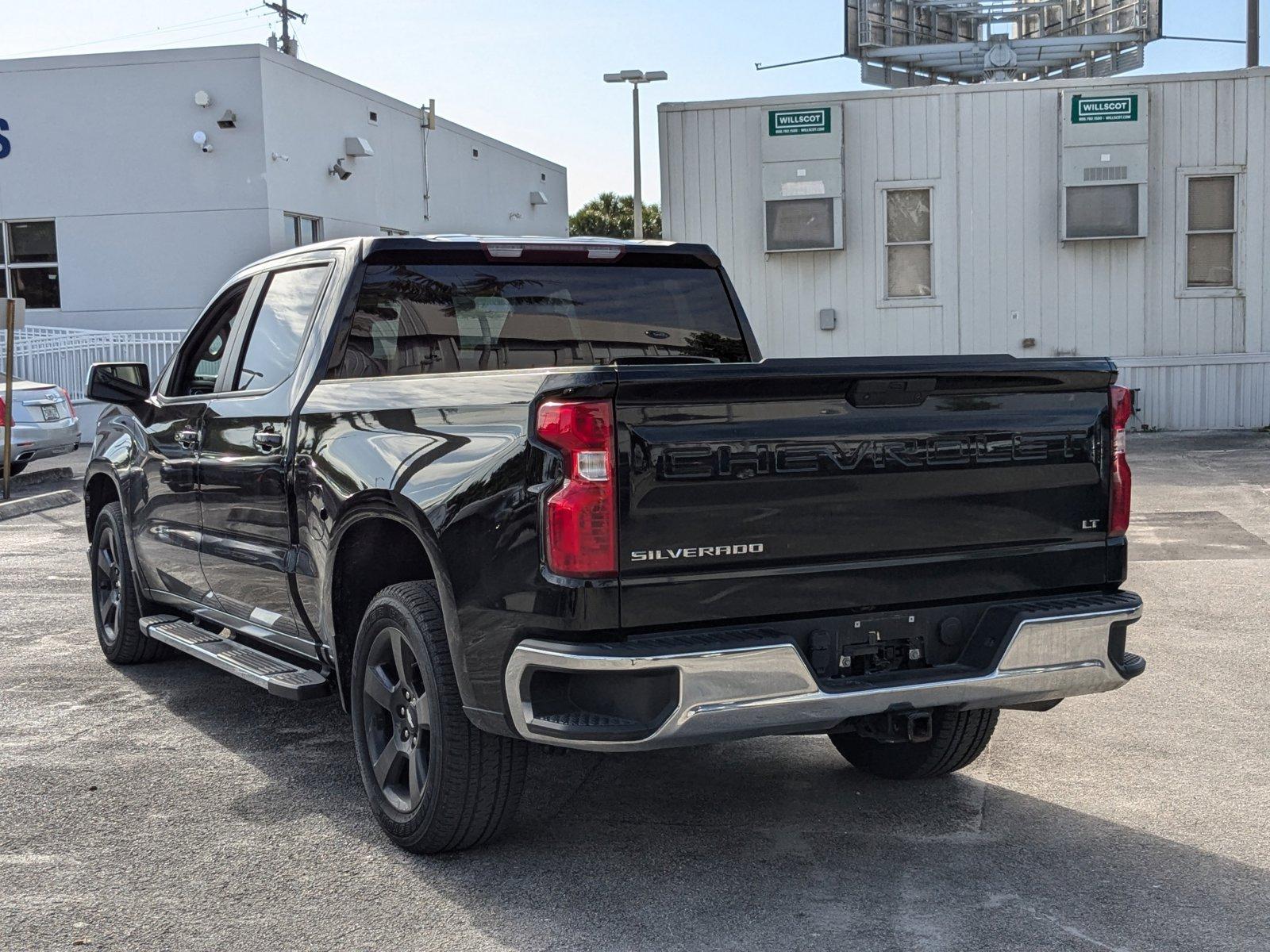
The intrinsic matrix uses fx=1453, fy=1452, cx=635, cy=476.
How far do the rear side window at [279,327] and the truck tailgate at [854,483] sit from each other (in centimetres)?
214

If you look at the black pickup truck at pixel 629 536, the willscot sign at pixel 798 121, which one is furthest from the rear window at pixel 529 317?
the willscot sign at pixel 798 121

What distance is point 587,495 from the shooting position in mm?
3713

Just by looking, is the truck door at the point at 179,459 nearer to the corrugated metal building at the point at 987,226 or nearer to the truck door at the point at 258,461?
the truck door at the point at 258,461

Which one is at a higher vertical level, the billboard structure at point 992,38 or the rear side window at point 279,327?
the billboard structure at point 992,38

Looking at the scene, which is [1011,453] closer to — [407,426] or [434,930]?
[407,426]

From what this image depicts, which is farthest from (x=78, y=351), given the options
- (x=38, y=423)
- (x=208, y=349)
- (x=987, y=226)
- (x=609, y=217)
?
(x=609, y=217)

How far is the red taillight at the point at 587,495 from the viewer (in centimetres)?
371

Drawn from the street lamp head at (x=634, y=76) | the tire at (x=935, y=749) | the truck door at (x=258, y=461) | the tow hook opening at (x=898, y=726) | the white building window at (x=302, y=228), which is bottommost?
the tire at (x=935, y=749)

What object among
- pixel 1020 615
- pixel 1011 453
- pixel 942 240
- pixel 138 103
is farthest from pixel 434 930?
pixel 138 103

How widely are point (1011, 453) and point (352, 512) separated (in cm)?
205

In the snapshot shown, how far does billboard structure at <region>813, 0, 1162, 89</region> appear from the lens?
25484mm

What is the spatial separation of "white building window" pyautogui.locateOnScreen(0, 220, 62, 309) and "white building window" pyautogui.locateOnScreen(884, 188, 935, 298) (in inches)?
575

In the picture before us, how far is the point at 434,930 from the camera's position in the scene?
3885 mm

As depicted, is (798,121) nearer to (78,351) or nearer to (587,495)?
(78,351)
